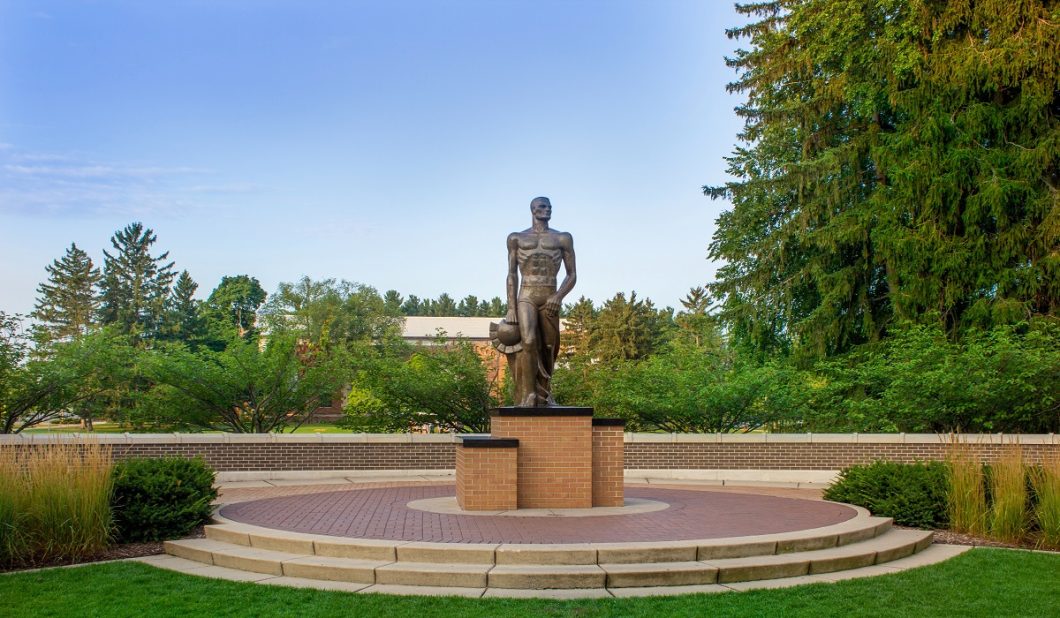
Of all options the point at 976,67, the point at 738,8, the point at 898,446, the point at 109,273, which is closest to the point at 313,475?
the point at 898,446

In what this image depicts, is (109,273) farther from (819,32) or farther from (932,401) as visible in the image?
(932,401)

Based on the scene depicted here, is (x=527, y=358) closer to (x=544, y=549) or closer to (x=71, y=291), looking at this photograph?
(x=544, y=549)

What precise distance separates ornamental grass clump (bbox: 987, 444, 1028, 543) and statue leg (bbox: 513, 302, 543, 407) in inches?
243

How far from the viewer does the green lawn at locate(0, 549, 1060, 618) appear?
695cm

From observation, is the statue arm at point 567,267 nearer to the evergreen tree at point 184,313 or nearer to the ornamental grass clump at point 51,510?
the ornamental grass clump at point 51,510

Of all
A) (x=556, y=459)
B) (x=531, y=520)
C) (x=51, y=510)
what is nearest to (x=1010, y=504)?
(x=556, y=459)

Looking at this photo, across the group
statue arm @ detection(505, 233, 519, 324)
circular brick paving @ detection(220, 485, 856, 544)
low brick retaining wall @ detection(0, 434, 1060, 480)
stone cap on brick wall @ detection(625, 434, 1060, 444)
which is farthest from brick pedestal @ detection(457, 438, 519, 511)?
stone cap on brick wall @ detection(625, 434, 1060, 444)

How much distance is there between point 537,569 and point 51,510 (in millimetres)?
5468

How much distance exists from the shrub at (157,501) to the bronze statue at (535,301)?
453cm

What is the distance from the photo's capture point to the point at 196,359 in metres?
19.2

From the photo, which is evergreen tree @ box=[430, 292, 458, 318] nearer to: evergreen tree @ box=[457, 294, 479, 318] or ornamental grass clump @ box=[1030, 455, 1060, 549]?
evergreen tree @ box=[457, 294, 479, 318]

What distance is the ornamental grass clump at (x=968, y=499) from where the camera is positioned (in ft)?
35.6

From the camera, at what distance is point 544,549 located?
27.1 feet

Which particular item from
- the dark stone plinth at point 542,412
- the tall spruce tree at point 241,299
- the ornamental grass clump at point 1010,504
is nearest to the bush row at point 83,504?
the dark stone plinth at point 542,412
